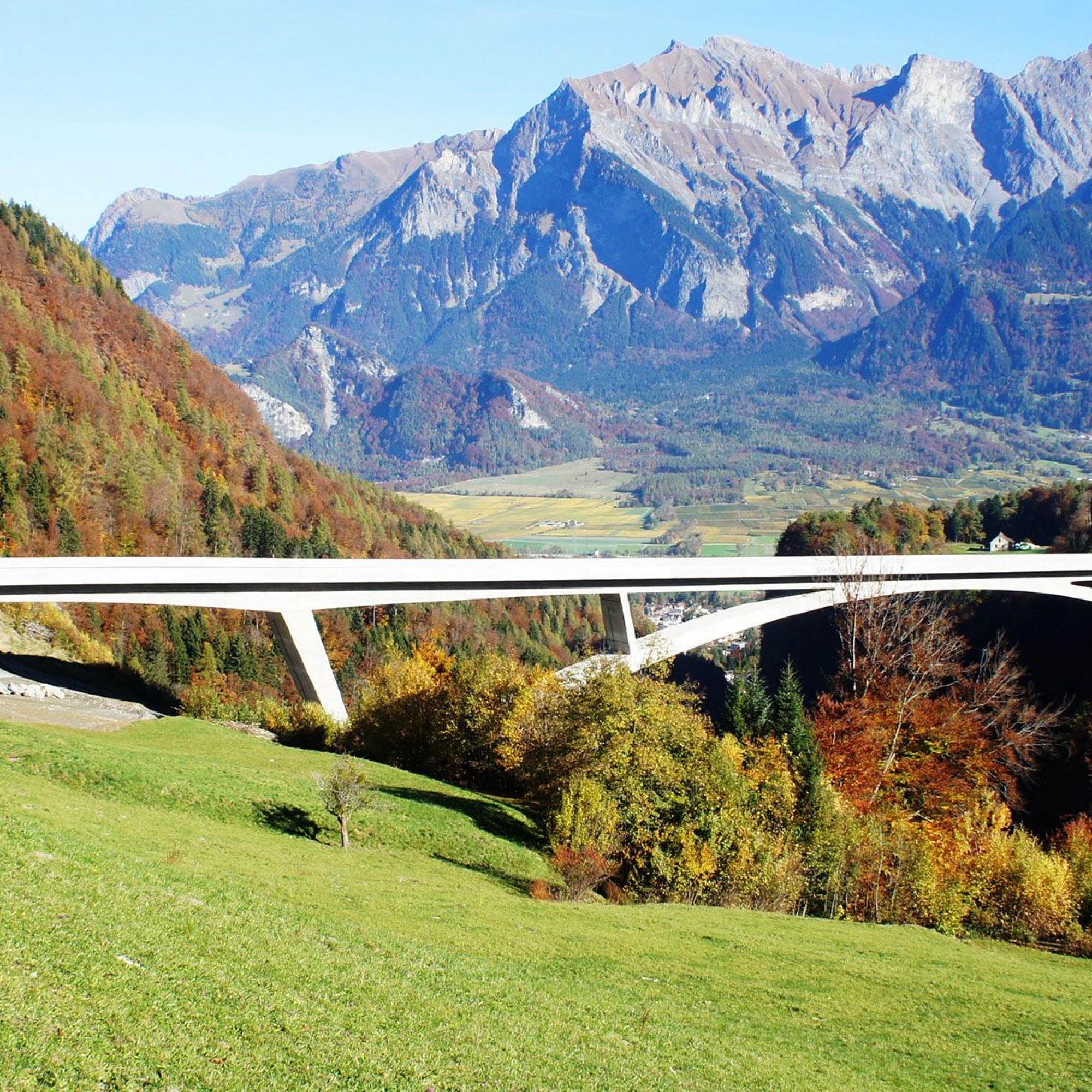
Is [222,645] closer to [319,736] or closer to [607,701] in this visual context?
[319,736]

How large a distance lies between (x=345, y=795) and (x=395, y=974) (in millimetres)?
11327

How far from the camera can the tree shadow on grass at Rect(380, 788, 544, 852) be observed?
102ft

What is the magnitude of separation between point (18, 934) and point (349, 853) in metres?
13.8

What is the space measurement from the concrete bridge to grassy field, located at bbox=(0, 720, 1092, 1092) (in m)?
14.7

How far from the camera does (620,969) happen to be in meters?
18.3

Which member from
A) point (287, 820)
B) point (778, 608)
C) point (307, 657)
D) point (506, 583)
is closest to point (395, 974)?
point (287, 820)

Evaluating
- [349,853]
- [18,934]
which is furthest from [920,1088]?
[349,853]

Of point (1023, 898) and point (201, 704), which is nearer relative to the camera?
point (1023, 898)

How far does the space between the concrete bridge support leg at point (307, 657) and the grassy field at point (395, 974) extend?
1818 cm

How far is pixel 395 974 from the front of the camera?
14680 millimetres

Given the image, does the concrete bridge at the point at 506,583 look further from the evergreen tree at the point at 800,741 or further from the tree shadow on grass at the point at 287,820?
the tree shadow on grass at the point at 287,820

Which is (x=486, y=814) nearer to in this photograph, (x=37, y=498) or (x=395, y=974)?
(x=395, y=974)

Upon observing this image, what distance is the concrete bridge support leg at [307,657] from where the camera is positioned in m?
46.8

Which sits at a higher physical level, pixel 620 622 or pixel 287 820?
pixel 620 622
